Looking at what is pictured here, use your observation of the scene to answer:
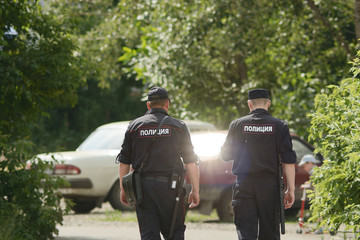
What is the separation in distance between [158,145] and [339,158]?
2308mm

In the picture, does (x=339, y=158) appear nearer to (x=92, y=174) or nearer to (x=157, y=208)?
(x=157, y=208)

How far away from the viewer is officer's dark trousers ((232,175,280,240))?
620 centimetres

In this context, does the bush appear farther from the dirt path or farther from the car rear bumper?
the car rear bumper

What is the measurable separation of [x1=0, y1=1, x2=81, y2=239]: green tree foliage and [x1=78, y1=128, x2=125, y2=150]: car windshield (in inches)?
156

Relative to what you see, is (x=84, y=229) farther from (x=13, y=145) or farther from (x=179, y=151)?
(x=179, y=151)

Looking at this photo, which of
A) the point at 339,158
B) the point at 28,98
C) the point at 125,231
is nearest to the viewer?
the point at 339,158

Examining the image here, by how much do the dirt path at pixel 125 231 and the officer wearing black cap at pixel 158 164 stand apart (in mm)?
3958

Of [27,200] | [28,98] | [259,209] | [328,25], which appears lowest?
[27,200]

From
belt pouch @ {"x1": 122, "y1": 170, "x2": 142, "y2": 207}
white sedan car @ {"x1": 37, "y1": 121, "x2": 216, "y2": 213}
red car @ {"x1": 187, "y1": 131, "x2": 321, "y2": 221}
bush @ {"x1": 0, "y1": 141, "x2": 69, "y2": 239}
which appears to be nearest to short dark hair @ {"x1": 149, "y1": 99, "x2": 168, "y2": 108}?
belt pouch @ {"x1": 122, "y1": 170, "x2": 142, "y2": 207}

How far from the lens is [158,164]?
19.4 feet

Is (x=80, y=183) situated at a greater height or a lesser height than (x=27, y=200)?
lesser

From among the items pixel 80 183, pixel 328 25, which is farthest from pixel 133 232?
pixel 328 25

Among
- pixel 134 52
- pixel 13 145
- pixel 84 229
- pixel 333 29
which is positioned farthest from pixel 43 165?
pixel 134 52

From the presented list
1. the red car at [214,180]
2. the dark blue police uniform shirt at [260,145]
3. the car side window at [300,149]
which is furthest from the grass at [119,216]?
the dark blue police uniform shirt at [260,145]
